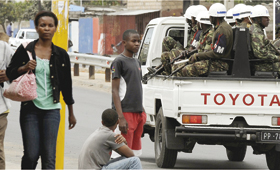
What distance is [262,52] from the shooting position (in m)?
8.91

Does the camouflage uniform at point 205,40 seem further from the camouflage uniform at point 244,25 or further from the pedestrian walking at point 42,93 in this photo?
the pedestrian walking at point 42,93

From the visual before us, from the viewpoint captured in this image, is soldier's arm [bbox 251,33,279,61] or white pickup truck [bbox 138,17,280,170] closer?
white pickup truck [bbox 138,17,280,170]

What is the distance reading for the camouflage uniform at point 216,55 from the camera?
868cm

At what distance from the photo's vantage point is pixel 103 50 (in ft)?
144

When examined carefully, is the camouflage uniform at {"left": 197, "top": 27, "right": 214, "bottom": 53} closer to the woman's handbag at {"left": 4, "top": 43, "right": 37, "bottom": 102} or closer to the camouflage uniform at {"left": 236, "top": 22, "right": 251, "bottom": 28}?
the camouflage uniform at {"left": 236, "top": 22, "right": 251, "bottom": 28}

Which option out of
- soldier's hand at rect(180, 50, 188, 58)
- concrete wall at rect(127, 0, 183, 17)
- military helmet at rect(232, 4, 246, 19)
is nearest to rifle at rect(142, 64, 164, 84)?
soldier's hand at rect(180, 50, 188, 58)

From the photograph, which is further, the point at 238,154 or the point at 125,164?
the point at 238,154

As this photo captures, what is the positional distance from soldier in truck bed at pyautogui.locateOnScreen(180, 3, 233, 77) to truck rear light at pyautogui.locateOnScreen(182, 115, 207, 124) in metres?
0.71

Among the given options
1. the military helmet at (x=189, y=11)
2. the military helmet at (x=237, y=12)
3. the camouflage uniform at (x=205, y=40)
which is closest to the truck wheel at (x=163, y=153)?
the camouflage uniform at (x=205, y=40)

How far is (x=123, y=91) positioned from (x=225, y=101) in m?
1.84

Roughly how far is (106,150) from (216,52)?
308 centimetres

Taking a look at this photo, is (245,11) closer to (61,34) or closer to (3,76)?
(61,34)

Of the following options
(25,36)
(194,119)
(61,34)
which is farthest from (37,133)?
(25,36)

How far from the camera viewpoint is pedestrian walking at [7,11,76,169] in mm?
5832
